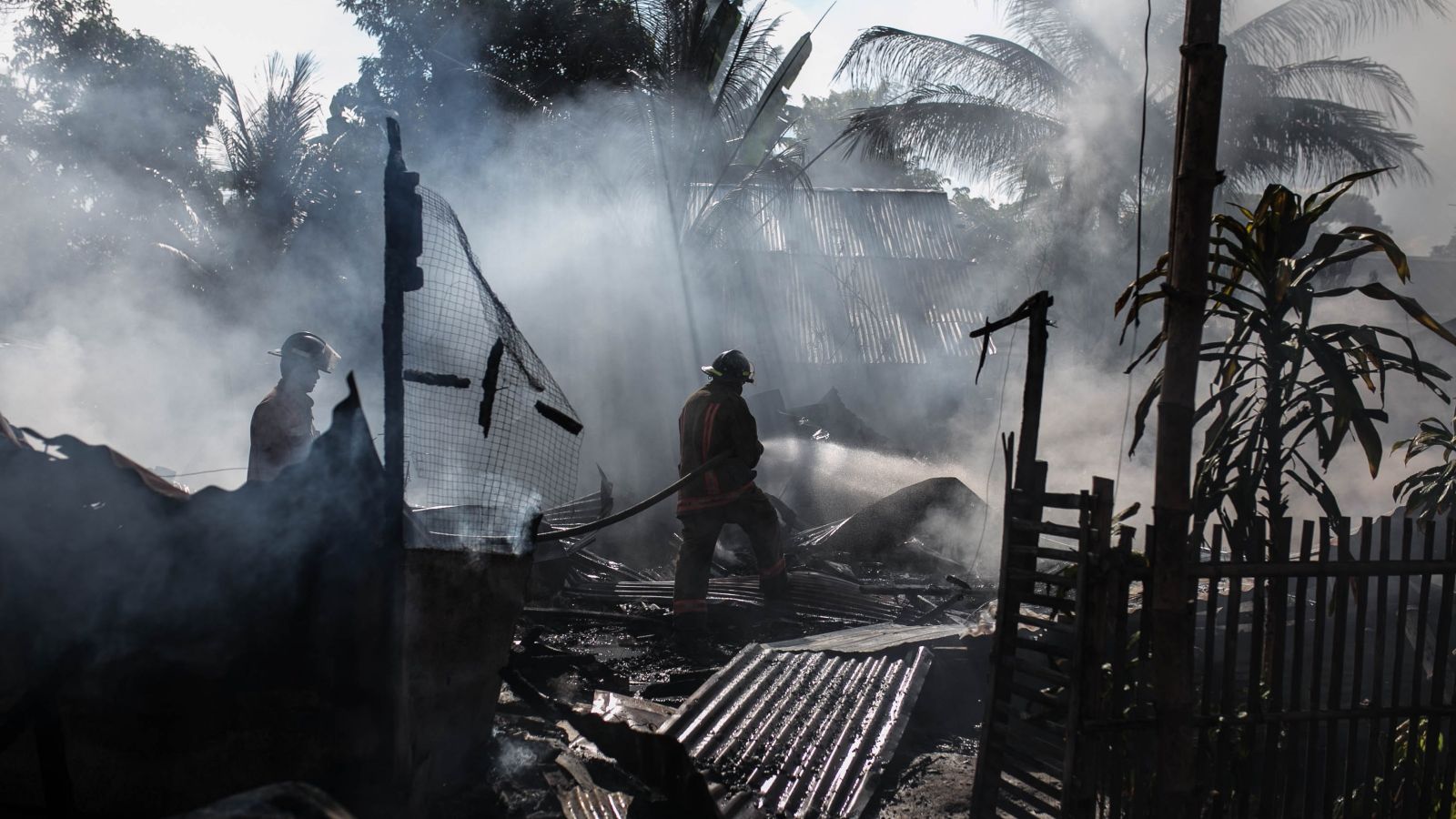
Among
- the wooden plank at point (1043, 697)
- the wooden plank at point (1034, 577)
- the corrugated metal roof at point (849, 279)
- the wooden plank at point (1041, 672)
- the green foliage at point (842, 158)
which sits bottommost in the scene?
the wooden plank at point (1043, 697)

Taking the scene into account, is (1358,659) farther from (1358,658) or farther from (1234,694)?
(1234,694)

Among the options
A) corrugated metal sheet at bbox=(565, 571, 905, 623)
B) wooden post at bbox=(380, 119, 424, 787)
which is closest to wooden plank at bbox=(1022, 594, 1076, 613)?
wooden post at bbox=(380, 119, 424, 787)

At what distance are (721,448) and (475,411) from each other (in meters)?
4.38

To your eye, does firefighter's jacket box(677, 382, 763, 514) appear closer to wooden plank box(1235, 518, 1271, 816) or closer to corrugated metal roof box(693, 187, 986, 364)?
wooden plank box(1235, 518, 1271, 816)

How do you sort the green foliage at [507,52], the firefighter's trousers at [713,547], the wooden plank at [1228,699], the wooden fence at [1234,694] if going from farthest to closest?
the green foliage at [507,52] → the firefighter's trousers at [713,547] → the wooden plank at [1228,699] → the wooden fence at [1234,694]

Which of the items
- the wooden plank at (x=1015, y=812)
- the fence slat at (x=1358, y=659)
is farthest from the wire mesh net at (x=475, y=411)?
the fence slat at (x=1358, y=659)

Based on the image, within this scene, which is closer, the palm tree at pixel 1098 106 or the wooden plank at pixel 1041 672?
the wooden plank at pixel 1041 672

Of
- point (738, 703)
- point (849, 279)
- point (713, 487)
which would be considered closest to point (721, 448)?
point (713, 487)

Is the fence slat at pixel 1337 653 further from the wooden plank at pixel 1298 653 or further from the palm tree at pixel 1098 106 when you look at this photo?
the palm tree at pixel 1098 106

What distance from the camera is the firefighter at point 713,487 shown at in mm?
7129

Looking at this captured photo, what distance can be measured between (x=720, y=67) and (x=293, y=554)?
12178mm

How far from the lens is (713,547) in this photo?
724 centimetres

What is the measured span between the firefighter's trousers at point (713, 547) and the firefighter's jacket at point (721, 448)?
0.31 feet

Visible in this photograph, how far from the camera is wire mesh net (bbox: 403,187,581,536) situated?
4332mm
